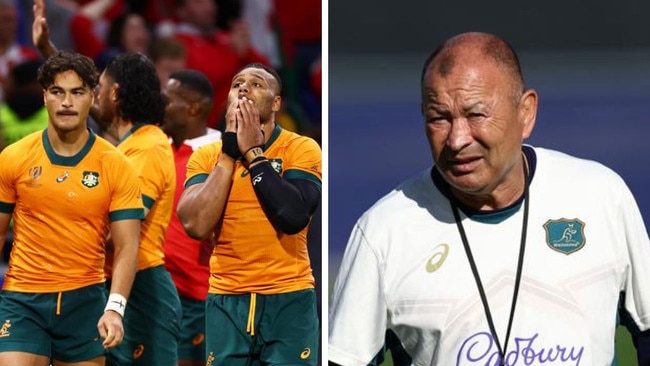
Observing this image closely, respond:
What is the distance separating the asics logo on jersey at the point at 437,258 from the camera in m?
3.98

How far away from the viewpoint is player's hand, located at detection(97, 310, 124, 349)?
5434 millimetres

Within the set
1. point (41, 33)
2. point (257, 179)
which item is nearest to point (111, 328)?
point (257, 179)

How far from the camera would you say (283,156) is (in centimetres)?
554

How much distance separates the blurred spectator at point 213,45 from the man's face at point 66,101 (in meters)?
4.10

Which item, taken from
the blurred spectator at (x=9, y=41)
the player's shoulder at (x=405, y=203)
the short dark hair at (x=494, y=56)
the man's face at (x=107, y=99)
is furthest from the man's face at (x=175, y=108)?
the short dark hair at (x=494, y=56)

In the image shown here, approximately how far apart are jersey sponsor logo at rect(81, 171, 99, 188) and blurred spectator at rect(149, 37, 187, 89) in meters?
3.99

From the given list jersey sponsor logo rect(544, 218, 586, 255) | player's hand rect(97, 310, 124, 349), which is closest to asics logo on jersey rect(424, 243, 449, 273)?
jersey sponsor logo rect(544, 218, 586, 255)

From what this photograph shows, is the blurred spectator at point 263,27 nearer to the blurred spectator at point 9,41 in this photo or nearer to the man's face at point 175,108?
the blurred spectator at point 9,41

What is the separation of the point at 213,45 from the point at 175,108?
3121 millimetres

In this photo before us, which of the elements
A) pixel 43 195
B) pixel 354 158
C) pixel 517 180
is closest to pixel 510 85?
pixel 517 180

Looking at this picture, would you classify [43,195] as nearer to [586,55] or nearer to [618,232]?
[618,232]

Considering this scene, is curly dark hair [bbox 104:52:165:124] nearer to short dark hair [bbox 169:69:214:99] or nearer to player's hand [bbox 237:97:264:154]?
short dark hair [bbox 169:69:214:99]

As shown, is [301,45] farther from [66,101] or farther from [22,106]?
[66,101]

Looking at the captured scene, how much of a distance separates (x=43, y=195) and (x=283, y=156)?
1139 mm
